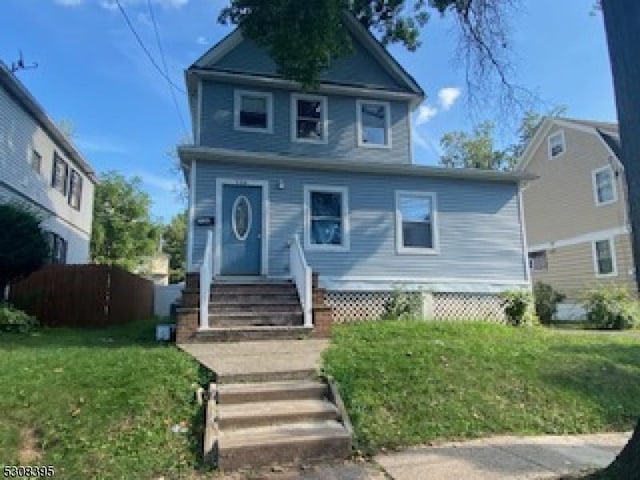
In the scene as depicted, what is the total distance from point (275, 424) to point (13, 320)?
8.30 m

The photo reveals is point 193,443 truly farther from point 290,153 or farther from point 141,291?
point 141,291

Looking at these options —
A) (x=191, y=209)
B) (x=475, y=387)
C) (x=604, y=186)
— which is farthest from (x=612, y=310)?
(x=191, y=209)

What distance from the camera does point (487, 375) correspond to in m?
6.80

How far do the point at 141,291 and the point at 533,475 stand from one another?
15.6 metres

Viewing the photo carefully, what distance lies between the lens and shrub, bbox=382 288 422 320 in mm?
11609

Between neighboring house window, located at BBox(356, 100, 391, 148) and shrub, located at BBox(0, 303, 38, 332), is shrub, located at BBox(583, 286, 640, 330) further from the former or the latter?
shrub, located at BBox(0, 303, 38, 332)

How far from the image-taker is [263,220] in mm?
11875

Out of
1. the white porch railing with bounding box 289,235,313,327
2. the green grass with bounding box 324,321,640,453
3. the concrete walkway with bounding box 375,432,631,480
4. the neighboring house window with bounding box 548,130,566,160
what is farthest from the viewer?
the neighboring house window with bounding box 548,130,566,160

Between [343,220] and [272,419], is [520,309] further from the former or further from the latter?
[272,419]

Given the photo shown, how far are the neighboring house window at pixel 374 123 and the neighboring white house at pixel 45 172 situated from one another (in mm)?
9464

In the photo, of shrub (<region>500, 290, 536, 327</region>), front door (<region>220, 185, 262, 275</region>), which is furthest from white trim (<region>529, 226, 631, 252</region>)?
front door (<region>220, 185, 262, 275</region>)

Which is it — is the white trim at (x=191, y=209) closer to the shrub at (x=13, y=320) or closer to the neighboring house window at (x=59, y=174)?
the shrub at (x=13, y=320)

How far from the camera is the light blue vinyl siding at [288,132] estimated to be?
1357 cm

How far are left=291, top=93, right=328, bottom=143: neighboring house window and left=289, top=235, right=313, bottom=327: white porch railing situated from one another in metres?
3.76
